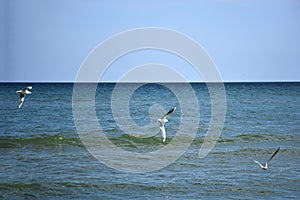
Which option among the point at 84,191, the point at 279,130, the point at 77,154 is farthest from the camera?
the point at 279,130

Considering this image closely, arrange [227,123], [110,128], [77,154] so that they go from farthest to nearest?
1. [227,123]
2. [110,128]
3. [77,154]

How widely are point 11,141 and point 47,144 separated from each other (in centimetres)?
227

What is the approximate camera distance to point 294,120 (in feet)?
132

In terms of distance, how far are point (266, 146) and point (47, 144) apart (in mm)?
11536

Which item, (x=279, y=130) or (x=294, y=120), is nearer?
(x=279, y=130)

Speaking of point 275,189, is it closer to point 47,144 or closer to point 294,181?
point 294,181

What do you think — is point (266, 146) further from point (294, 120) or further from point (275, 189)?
point (294, 120)

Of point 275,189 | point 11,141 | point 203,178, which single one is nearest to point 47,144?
point 11,141

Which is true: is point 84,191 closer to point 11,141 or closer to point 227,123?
point 11,141

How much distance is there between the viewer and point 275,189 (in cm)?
1830

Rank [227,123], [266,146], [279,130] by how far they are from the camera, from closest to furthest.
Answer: [266,146], [279,130], [227,123]

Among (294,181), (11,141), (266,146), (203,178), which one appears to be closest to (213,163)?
(203,178)

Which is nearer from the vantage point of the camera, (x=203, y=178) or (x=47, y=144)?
(x=203, y=178)

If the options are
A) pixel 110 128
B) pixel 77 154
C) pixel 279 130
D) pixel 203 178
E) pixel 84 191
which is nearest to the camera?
pixel 84 191
